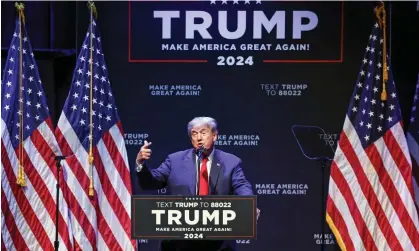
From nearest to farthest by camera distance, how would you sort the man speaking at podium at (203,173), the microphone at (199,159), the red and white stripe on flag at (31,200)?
the microphone at (199,159) → the man speaking at podium at (203,173) → the red and white stripe on flag at (31,200)

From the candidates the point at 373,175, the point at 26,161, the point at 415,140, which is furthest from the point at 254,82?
the point at 26,161

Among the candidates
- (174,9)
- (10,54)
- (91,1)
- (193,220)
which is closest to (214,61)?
(174,9)

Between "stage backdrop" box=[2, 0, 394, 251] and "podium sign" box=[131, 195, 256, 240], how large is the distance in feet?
6.81

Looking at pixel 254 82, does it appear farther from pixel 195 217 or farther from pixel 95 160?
pixel 195 217

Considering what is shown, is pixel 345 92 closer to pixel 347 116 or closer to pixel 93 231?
pixel 347 116

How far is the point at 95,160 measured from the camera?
6.24 metres

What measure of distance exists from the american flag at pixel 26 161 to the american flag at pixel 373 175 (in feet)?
7.74

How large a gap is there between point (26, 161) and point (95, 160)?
0.58 metres

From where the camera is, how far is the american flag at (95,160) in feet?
20.3

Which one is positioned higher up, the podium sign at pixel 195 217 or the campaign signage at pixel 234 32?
the campaign signage at pixel 234 32

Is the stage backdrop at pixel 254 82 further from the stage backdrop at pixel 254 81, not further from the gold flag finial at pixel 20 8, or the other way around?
the gold flag finial at pixel 20 8

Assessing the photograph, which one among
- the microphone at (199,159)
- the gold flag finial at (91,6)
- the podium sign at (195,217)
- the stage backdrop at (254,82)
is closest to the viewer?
the podium sign at (195,217)

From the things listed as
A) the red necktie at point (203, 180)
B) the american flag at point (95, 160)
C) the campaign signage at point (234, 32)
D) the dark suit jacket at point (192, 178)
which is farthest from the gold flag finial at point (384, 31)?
the american flag at point (95, 160)

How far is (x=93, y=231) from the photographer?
6195 mm
